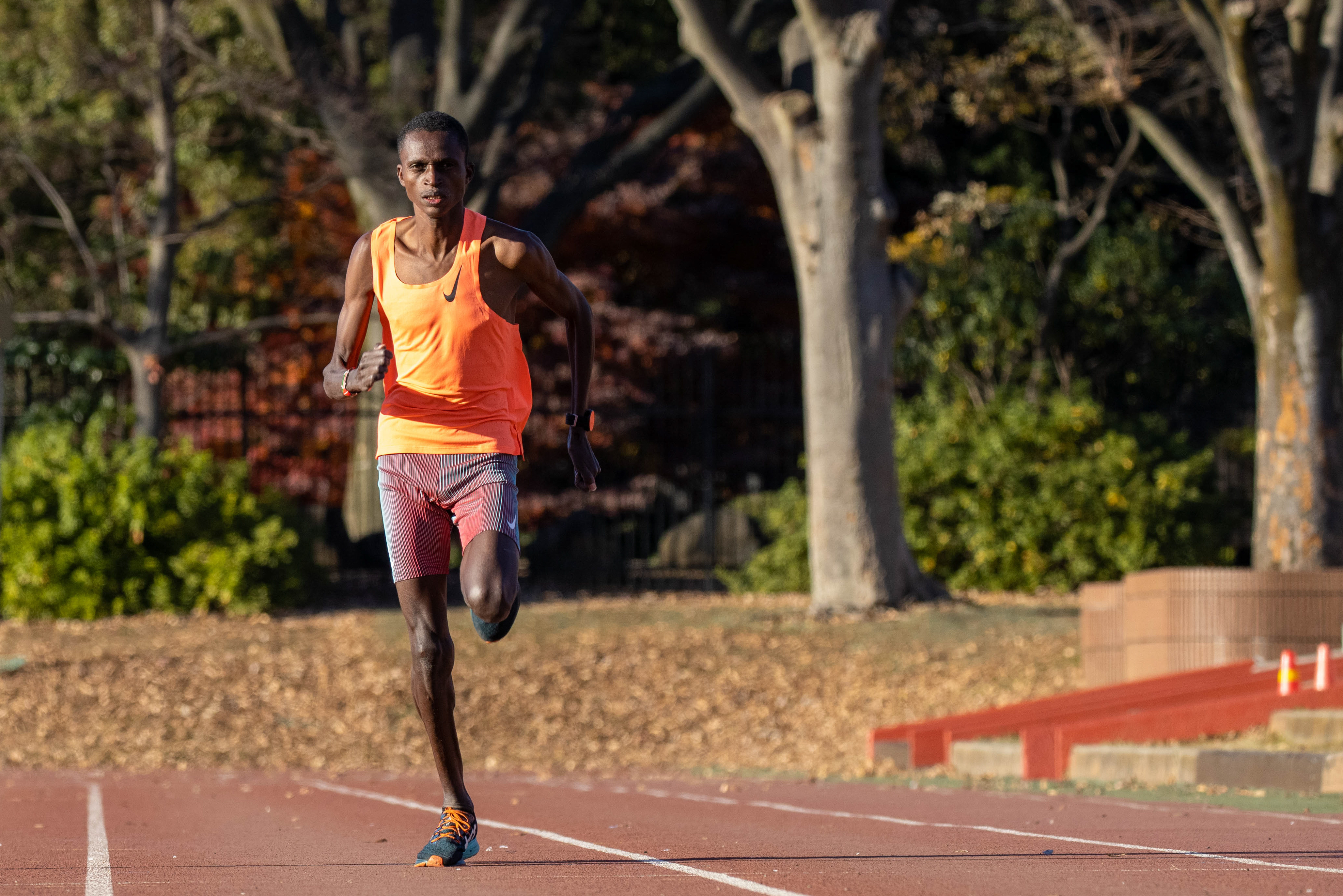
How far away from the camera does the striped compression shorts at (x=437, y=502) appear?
5.57m

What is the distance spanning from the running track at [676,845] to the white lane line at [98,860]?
0.06ft

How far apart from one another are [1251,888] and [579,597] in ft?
47.2

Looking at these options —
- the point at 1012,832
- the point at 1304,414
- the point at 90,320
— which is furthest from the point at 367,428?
the point at 1012,832

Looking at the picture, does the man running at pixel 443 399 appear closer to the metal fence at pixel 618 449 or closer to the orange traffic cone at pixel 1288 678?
the orange traffic cone at pixel 1288 678

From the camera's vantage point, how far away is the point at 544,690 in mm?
13656

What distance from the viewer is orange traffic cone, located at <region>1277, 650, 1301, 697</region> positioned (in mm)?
9508

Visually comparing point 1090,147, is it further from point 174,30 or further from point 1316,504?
Result: point 174,30

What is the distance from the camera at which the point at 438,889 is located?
5.06 meters

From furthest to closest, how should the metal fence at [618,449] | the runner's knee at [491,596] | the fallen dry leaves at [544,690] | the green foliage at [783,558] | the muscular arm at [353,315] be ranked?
1. the metal fence at [618,449]
2. the green foliage at [783,558]
3. the fallen dry leaves at [544,690]
4. the muscular arm at [353,315]
5. the runner's knee at [491,596]

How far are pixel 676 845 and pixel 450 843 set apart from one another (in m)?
1.16

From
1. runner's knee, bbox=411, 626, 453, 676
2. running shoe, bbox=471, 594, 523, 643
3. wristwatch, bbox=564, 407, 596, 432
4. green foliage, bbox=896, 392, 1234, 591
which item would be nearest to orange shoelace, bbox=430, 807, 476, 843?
runner's knee, bbox=411, 626, 453, 676

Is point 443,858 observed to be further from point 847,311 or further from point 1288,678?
point 847,311

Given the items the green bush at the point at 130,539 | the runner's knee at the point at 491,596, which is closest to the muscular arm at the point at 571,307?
the runner's knee at the point at 491,596

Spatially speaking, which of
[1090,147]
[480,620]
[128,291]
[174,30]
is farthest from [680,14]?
[480,620]
